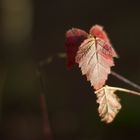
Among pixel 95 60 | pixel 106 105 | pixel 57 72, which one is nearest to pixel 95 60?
pixel 95 60

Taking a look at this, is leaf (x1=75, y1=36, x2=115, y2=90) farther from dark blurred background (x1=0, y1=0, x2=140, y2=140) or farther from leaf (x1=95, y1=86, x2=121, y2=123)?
dark blurred background (x1=0, y1=0, x2=140, y2=140)

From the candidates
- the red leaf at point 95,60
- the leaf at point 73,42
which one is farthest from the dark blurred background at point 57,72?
the red leaf at point 95,60

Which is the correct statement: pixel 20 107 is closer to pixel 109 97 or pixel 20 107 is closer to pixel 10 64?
pixel 10 64

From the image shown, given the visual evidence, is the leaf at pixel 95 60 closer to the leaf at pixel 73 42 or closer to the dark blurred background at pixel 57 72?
the leaf at pixel 73 42

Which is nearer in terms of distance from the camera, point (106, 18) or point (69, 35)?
point (69, 35)

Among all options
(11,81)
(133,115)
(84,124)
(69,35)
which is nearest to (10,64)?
(11,81)

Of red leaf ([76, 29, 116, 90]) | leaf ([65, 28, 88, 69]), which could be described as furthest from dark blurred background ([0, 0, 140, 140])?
red leaf ([76, 29, 116, 90])
